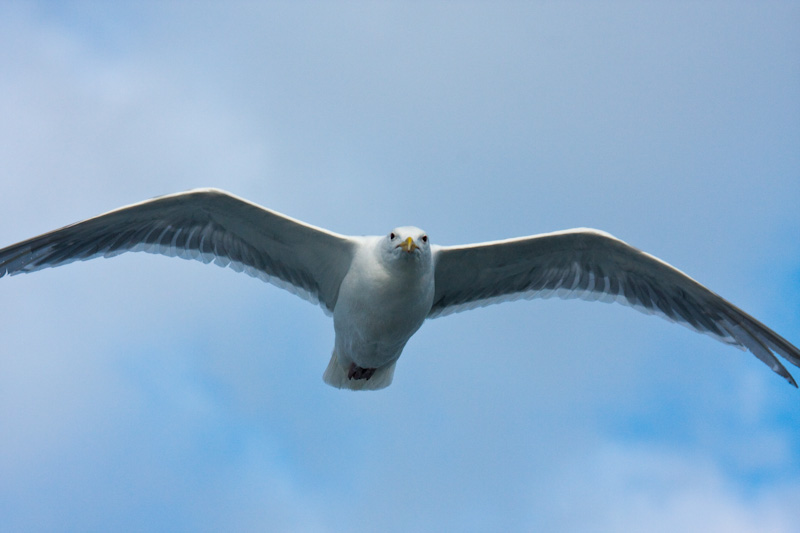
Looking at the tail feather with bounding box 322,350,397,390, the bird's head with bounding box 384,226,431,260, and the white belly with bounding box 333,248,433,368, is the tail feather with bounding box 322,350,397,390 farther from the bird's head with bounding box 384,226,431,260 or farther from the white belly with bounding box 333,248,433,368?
the bird's head with bounding box 384,226,431,260

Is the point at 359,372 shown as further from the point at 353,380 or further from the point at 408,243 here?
the point at 408,243

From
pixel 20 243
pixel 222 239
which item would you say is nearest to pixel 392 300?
pixel 222 239

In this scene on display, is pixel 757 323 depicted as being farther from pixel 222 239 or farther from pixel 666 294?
pixel 222 239

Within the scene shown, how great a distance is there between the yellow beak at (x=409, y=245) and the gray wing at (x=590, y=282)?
2.90 feet

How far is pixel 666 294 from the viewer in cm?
1052

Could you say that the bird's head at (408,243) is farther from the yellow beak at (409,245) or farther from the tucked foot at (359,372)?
the tucked foot at (359,372)

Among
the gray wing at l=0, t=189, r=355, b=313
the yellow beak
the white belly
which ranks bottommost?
the white belly

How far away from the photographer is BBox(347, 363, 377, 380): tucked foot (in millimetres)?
10491

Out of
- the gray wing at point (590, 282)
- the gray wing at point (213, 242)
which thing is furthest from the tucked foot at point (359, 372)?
the gray wing at point (590, 282)

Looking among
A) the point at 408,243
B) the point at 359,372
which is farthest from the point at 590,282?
the point at 359,372

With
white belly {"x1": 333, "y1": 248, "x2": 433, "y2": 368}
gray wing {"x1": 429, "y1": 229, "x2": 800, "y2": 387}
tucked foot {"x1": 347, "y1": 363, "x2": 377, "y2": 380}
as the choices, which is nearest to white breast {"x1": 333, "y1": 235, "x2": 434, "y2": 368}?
white belly {"x1": 333, "y1": 248, "x2": 433, "y2": 368}

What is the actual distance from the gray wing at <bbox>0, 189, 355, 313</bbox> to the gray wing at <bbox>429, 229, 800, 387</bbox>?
1.34 meters

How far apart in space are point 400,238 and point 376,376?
227 cm

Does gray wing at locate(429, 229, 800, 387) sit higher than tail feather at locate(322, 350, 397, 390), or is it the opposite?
gray wing at locate(429, 229, 800, 387)
